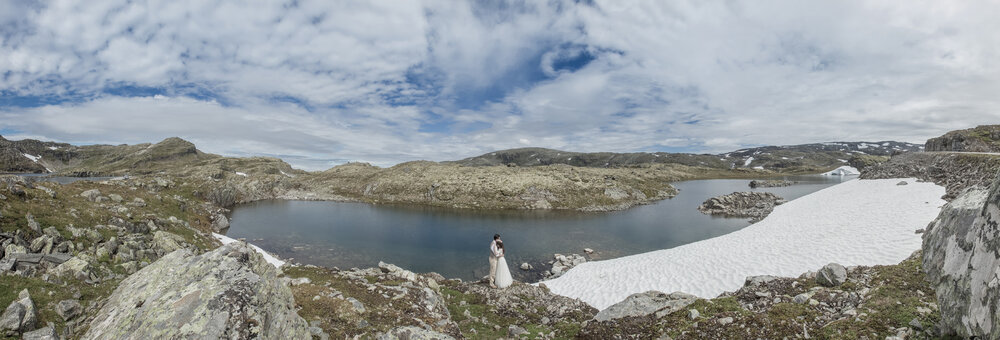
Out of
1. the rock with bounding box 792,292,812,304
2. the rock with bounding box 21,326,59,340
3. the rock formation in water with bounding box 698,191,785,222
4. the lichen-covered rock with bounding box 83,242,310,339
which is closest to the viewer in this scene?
the lichen-covered rock with bounding box 83,242,310,339

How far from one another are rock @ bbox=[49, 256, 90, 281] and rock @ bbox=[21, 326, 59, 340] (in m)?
4.69

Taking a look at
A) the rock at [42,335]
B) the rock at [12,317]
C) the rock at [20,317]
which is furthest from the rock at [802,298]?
the rock at [12,317]

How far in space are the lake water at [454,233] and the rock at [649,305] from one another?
593 inches

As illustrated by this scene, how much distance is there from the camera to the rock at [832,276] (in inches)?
489

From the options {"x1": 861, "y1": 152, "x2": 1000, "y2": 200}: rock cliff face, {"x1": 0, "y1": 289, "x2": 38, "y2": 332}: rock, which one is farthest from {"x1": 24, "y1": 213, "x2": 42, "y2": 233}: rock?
{"x1": 861, "y1": 152, "x2": 1000, "y2": 200}: rock cliff face

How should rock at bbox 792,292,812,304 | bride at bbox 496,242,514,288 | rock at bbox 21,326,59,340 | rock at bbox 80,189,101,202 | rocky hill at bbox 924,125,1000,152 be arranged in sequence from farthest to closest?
rocky hill at bbox 924,125,1000,152, rock at bbox 80,189,101,202, bride at bbox 496,242,514,288, rock at bbox 792,292,812,304, rock at bbox 21,326,59,340

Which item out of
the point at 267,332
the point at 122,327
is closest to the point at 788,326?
the point at 267,332

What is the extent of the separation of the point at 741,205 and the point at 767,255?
45692 millimetres

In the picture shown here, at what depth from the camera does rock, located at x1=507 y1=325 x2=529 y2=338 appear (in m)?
13.2

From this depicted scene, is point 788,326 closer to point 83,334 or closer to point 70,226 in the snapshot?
point 83,334

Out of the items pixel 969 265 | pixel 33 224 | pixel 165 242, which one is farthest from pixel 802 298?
pixel 165 242

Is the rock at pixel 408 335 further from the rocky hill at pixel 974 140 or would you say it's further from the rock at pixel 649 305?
the rocky hill at pixel 974 140

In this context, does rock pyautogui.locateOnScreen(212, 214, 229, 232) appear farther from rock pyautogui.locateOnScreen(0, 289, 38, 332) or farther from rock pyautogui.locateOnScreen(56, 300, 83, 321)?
rock pyautogui.locateOnScreen(0, 289, 38, 332)

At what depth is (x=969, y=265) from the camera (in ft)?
19.5
